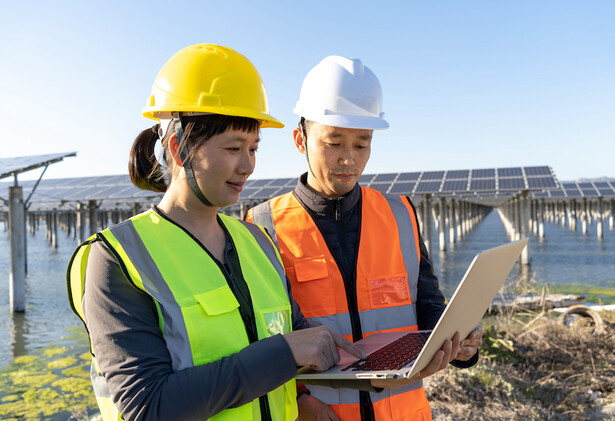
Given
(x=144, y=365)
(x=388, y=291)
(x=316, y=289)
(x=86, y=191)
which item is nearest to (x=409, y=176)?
(x=86, y=191)

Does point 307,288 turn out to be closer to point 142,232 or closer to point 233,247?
point 233,247

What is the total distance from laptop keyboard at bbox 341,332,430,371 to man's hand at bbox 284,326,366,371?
0.11m

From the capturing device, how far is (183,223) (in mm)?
1439

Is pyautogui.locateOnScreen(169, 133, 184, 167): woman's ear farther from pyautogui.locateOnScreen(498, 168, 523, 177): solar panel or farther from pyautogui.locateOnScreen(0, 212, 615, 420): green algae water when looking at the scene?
Answer: pyautogui.locateOnScreen(498, 168, 523, 177): solar panel

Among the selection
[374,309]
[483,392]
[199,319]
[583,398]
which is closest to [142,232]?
[199,319]

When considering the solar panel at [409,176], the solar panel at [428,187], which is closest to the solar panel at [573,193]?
the solar panel at [409,176]

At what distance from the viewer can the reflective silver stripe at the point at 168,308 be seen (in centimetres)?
118

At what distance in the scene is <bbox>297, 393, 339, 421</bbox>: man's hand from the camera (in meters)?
1.75

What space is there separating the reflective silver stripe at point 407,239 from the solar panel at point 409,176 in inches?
658

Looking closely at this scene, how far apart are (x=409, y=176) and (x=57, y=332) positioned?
13677mm

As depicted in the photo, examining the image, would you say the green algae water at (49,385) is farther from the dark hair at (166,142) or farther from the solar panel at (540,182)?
the solar panel at (540,182)

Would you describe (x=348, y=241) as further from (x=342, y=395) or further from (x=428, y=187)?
(x=428, y=187)

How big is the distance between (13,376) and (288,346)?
726 centimetres

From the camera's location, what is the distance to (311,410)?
1.75 m
